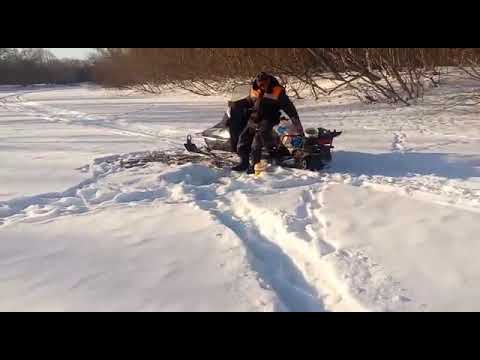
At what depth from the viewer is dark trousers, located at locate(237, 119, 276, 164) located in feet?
20.1

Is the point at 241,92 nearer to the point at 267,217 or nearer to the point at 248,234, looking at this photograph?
the point at 267,217

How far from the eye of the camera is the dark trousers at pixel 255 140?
6.12 meters

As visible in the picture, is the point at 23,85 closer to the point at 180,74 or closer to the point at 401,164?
the point at 180,74

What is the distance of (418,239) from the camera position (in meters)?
→ 3.53

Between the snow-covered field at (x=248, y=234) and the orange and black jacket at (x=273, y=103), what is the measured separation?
78cm

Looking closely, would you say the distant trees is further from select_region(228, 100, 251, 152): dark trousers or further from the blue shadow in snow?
the blue shadow in snow

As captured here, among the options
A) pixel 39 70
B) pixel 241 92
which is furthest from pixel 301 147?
pixel 39 70

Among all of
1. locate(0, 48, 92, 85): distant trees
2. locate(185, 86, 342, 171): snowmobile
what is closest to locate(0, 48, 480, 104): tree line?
locate(185, 86, 342, 171): snowmobile

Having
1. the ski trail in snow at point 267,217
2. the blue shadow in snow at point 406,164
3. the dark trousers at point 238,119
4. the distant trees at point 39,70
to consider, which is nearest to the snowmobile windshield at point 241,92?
the dark trousers at point 238,119

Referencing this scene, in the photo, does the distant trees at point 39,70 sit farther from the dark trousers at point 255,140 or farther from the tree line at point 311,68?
the dark trousers at point 255,140

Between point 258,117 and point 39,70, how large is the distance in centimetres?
6151

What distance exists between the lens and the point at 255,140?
243 inches
